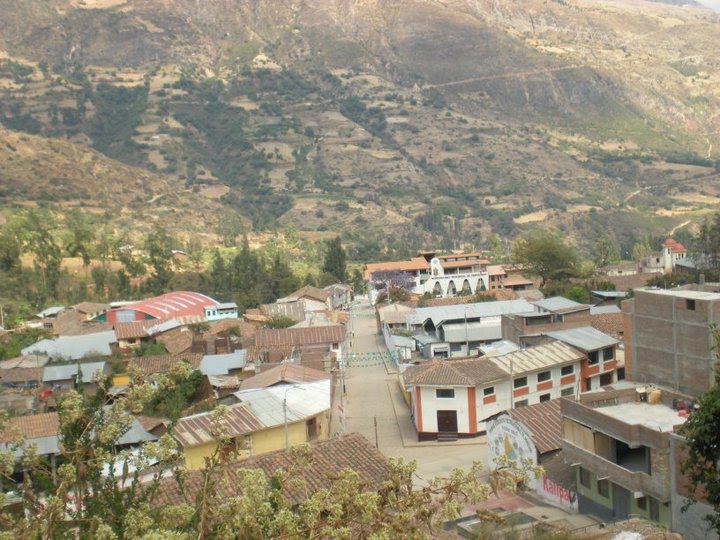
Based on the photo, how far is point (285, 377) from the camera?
1059 inches

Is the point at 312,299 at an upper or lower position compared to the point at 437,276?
lower

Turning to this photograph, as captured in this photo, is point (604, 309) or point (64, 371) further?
point (604, 309)

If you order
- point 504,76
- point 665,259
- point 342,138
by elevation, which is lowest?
point 665,259

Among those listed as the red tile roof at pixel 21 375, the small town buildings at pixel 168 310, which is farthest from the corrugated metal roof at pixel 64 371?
the small town buildings at pixel 168 310

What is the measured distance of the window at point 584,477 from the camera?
17.9 meters

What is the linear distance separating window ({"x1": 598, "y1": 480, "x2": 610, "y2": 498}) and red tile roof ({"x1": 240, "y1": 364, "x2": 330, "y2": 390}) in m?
11.5

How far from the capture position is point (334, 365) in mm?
35250

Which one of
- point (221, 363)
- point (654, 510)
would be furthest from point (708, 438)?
point (221, 363)

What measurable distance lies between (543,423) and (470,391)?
15.5 feet

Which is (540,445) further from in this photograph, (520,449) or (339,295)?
(339,295)

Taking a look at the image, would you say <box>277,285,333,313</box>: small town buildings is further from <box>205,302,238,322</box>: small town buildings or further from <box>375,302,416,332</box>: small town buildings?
<box>375,302,416,332</box>: small town buildings

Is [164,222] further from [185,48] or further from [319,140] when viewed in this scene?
A: [185,48]

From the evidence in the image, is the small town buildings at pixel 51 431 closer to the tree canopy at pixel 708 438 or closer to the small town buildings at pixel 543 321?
the tree canopy at pixel 708 438

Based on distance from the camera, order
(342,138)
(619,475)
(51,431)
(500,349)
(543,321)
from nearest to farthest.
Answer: (619,475)
(51,431)
(500,349)
(543,321)
(342,138)
